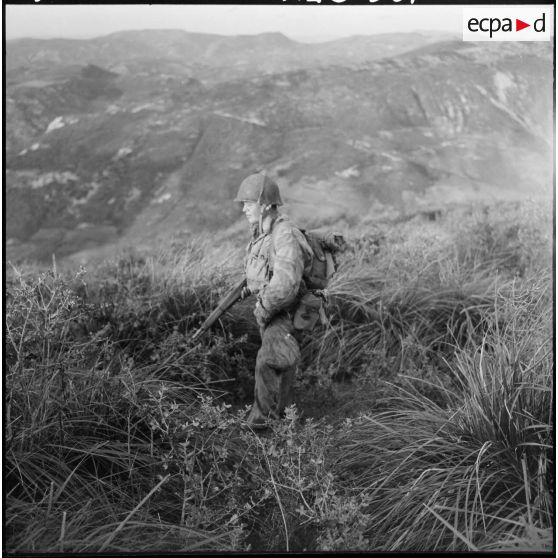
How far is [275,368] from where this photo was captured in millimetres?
2963

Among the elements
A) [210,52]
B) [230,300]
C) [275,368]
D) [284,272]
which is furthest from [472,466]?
[210,52]

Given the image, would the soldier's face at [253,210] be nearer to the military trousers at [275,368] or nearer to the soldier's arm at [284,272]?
the soldier's arm at [284,272]

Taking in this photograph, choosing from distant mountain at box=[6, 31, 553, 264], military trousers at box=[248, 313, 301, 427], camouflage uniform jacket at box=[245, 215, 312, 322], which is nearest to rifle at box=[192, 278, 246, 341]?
camouflage uniform jacket at box=[245, 215, 312, 322]

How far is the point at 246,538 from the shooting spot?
8.34 ft

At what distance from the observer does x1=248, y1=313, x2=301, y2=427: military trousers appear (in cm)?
294

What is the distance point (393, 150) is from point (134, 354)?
131 inches

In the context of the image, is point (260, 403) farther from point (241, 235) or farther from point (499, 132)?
point (499, 132)

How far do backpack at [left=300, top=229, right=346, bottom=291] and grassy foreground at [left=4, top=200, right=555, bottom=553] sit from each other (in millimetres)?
683

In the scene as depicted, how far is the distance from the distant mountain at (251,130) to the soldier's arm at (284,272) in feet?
7.50

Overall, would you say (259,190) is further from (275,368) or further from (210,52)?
(210,52)

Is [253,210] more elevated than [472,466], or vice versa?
[253,210]

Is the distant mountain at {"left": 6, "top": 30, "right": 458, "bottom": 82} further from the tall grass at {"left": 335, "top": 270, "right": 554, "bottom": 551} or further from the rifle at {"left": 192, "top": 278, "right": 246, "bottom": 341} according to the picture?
the tall grass at {"left": 335, "top": 270, "right": 554, "bottom": 551}

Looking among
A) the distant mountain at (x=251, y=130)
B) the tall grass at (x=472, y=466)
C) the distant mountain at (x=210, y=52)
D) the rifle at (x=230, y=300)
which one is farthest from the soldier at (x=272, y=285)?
the distant mountain at (x=251, y=130)

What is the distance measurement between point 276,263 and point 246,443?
87cm
